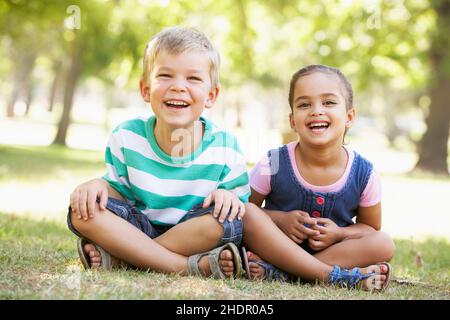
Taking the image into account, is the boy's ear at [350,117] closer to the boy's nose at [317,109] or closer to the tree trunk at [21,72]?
the boy's nose at [317,109]

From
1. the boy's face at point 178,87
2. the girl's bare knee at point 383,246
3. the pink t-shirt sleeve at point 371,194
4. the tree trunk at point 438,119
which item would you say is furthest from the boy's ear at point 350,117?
the tree trunk at point 438,119

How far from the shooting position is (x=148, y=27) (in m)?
14.4

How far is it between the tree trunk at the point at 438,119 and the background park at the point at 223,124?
0.03m

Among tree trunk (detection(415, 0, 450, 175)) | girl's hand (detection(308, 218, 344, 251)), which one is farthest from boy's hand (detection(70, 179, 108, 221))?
tree trunk (detection(415, 0, 450, 175))

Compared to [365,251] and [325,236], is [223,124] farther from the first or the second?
[365,251]

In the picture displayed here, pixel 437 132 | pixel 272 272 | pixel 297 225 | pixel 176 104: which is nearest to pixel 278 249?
pixel 272 272

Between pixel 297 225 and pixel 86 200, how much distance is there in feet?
3.32

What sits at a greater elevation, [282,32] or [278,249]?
[282,32]

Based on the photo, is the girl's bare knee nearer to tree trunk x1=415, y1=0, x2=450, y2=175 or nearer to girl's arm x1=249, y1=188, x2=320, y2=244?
girl's arm x1=249, y1=188, x2=320, y2=244

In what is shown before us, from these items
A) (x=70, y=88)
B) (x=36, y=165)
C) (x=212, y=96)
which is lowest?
(x=36, y=165)

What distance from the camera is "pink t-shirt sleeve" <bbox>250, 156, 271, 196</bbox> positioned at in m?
3.07

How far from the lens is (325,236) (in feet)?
9.40
